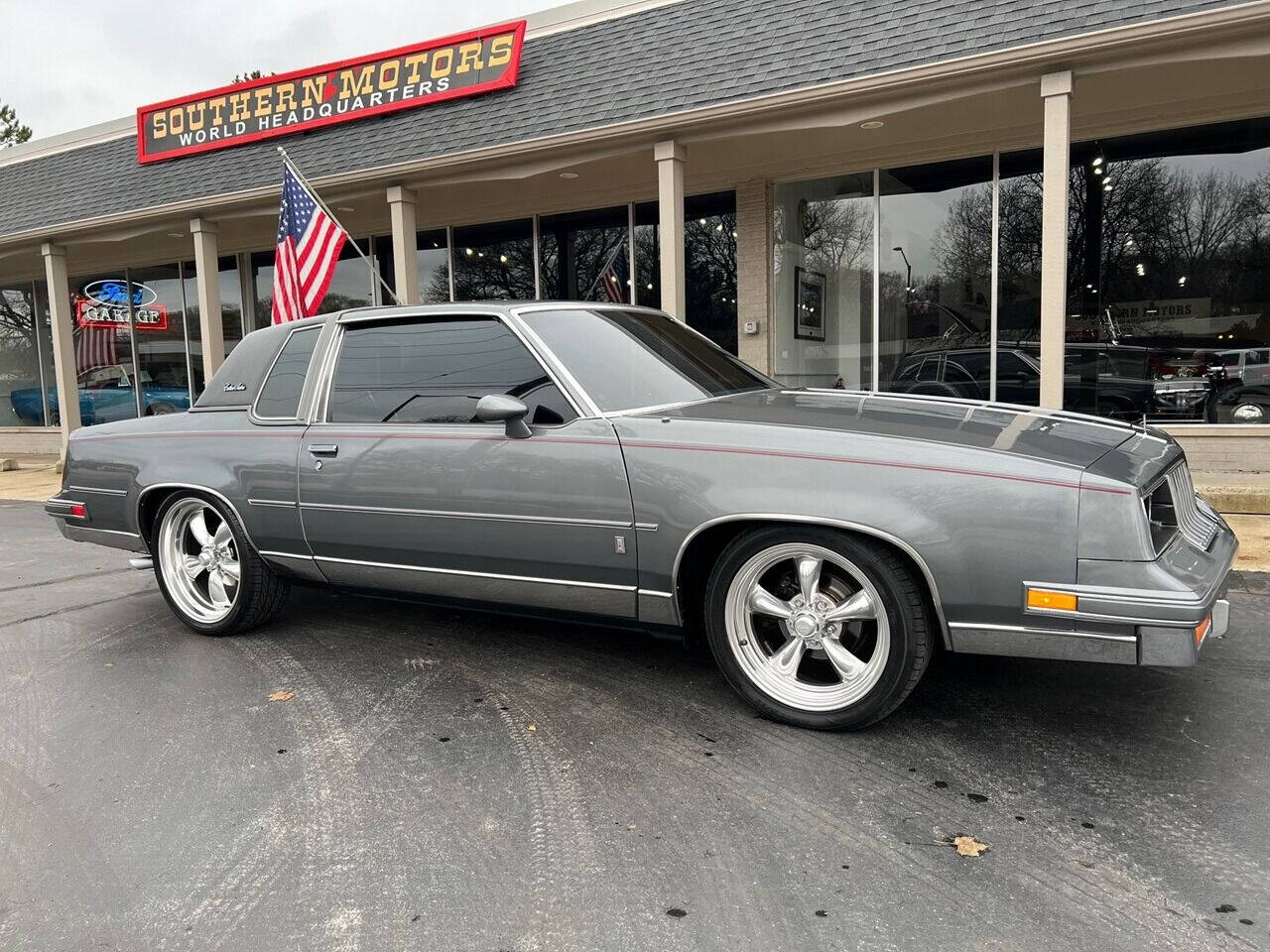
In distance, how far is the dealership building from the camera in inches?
292

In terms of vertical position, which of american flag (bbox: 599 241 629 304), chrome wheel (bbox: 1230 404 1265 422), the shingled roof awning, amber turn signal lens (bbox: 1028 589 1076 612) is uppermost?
the shingled roof awning

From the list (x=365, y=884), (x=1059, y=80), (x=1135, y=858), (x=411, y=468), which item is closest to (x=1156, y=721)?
(x=1135, y=858)

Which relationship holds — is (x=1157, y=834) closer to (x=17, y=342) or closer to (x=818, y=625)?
(x=818, y=625)

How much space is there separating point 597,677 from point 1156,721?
2.19 m

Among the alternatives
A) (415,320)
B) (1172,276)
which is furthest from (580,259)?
(415,320)

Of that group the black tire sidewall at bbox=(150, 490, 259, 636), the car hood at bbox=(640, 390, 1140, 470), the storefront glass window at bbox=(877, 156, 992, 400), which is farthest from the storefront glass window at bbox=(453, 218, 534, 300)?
the car hood at bbox=(640, 390, 1140, 470)

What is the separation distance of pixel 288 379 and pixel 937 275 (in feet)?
25.7

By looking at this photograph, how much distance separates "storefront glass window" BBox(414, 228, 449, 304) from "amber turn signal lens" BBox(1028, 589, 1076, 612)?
1174 cm

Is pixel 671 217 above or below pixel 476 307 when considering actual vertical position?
above

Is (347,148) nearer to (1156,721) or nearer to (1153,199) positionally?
(1153,199)

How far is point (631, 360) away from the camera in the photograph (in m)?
3.95

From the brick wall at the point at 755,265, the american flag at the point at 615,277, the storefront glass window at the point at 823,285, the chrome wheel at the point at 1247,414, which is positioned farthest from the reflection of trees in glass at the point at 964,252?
the american flag at the point at 615,277

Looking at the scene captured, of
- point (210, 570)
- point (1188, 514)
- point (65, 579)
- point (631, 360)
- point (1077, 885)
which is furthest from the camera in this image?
point (65, 579)

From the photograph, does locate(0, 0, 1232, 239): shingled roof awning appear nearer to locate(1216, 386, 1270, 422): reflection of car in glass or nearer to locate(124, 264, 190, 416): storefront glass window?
locate(124, 264, 190, 416): storefront glass window
